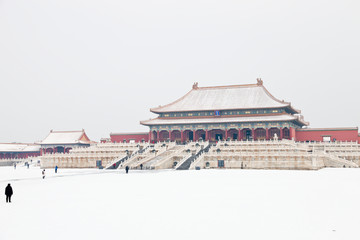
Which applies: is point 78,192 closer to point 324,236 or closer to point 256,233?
point 256,233

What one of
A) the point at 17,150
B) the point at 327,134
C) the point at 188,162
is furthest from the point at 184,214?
the point at 17,150

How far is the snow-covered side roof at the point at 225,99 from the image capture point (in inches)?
2911

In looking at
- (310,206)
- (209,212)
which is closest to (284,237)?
(209,212)

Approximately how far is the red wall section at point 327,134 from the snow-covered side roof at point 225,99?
18.7ft

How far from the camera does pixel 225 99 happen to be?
78.4m

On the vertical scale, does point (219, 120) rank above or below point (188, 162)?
above

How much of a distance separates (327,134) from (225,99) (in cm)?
2115

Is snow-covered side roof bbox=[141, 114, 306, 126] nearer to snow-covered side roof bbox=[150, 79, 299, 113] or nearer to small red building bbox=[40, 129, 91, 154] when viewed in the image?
snow-covered side roof bbox=[150, 79, 299, 113]

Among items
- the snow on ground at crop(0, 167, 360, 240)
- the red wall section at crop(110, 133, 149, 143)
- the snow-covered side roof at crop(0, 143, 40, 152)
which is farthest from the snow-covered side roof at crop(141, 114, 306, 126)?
the snow on ground at crop(0, 167, 360, 240)

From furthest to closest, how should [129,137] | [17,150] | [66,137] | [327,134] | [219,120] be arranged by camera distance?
[66,137] < [17,150] < [129,137] < [219,120] < [327,134]

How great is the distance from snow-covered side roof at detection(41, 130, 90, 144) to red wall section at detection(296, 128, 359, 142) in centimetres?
5163

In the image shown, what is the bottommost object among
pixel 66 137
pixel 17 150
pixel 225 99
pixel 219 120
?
pixel 17 150

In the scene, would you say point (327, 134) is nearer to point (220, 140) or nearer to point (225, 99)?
point (220, 140)

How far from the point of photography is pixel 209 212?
1648 cm
